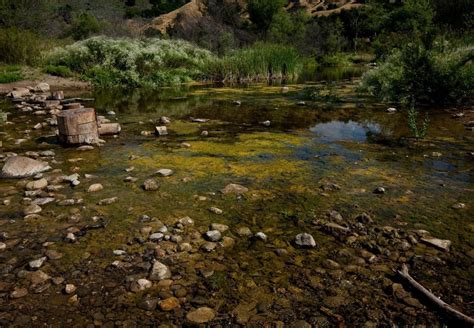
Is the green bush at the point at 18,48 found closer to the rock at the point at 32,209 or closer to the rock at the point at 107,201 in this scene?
the rock at the point at 32,209

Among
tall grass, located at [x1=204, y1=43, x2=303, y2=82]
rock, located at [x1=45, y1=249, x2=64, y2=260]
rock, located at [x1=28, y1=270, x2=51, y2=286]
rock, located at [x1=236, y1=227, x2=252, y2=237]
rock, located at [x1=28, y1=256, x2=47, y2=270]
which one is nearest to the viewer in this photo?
rock, located at [x1=28, y1=270, x2=51, y2=286]

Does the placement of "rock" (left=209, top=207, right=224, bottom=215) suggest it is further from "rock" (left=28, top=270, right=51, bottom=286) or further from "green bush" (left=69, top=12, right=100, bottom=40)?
"green bush" (left=69, top=12, right=100, bottom=40)

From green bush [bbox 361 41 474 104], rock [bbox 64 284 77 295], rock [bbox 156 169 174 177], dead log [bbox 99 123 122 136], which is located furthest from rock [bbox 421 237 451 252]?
green bush [bbox 361 41 474 104]

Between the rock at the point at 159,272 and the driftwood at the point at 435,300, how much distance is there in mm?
1793

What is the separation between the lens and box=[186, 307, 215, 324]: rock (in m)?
2.44

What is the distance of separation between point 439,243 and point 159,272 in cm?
240

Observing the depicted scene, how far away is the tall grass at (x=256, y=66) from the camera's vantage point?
1780 centimetres

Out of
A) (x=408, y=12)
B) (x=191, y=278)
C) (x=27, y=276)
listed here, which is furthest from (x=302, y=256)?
(x=408, y=12)

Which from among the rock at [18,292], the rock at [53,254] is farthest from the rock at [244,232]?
the rock at [18,292]

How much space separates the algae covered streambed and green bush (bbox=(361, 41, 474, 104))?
12.6ft

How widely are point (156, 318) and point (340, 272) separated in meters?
1.44

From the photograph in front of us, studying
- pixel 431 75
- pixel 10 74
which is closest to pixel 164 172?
pixel 431 75

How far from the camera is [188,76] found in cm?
1952

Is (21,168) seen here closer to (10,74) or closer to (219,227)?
(219,227)
